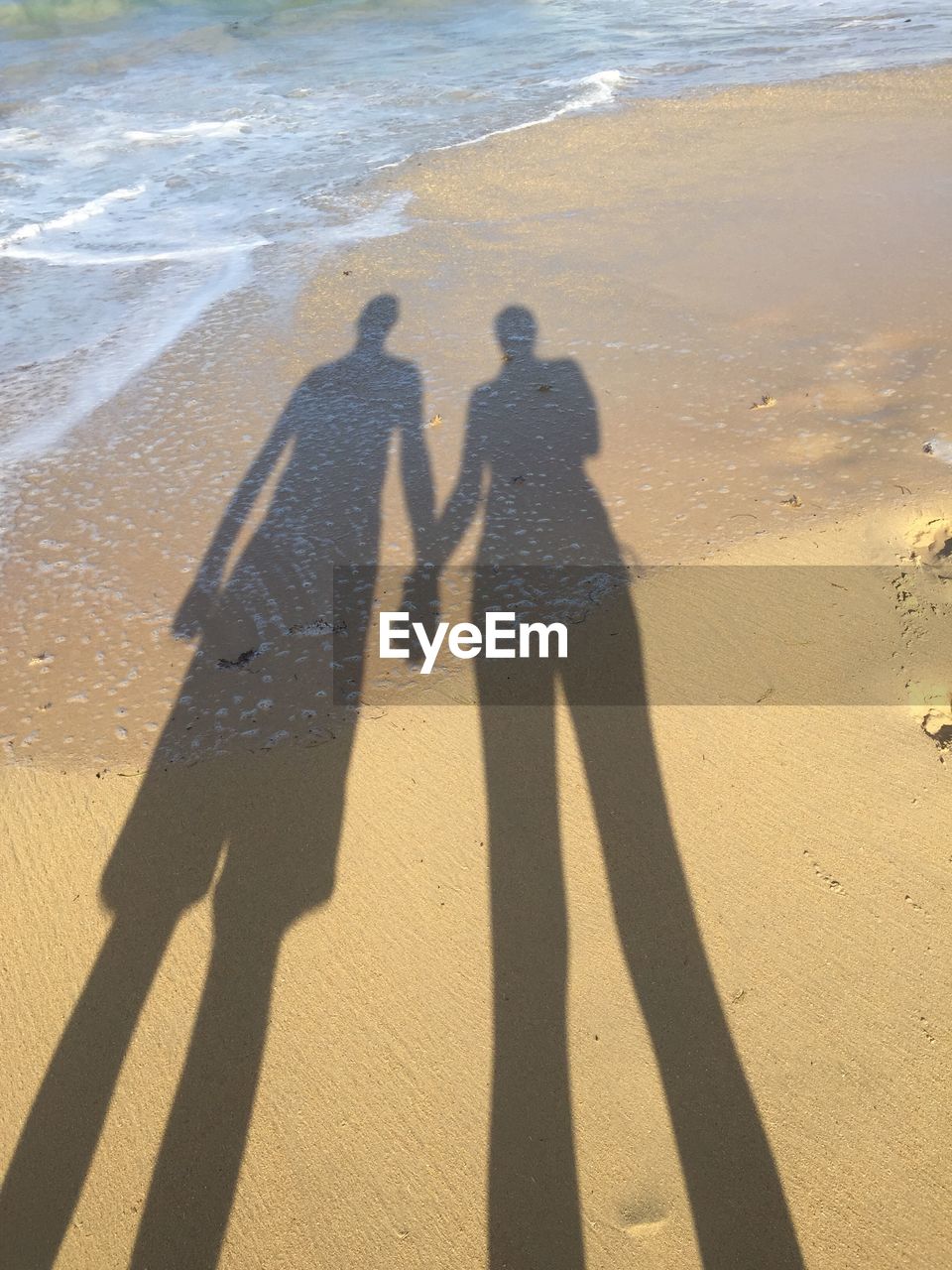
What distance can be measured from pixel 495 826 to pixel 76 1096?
1.60m

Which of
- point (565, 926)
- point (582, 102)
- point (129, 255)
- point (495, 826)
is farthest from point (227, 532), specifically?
point (582, 102)

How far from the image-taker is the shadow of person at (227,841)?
268 centimetres

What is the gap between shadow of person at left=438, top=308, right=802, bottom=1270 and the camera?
8.33 ft

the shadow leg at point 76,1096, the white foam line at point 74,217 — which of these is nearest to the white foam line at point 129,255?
the white foam line at point 74,217

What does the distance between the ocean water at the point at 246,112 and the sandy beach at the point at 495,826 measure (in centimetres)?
190

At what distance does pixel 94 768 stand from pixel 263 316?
502cm

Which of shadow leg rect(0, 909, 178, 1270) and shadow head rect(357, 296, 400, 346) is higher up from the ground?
shadow head rect(357, 296, 400, 346)

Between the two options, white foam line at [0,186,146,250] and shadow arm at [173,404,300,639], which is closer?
shadow arm at [173,404,300,639]

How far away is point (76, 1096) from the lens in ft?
9.33

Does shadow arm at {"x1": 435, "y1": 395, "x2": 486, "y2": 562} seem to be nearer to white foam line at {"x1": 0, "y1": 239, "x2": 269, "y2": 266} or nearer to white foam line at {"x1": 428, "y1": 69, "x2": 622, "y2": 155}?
white foam line at {"x1": 0, "y1": 239, "x2": 269, "y2": 266}

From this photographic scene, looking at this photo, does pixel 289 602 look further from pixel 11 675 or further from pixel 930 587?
pixel 930 587

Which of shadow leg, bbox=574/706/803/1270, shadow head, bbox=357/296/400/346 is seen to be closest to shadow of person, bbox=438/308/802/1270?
shadow leg, bbox=574/706/803/1270

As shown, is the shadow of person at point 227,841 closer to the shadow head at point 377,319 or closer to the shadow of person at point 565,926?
the shadow of person at point 565,926

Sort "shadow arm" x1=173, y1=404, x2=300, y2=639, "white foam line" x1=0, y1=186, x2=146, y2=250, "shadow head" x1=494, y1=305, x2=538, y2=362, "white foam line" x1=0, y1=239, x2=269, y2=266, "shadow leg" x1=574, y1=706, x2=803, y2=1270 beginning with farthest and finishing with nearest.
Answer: "white foam line" x1=0, y1=186, x2=146, y2=250, "white foam line" x1=0, y1=239, x2=269, y2=266, "shadow head" x1=494, y1=305, x2=538, y2=362, "shadow arm" x1=173, y1=404, x2=300, y2=639, "shadow leg" x1=574, y1=706, x2=803, y2=1270
